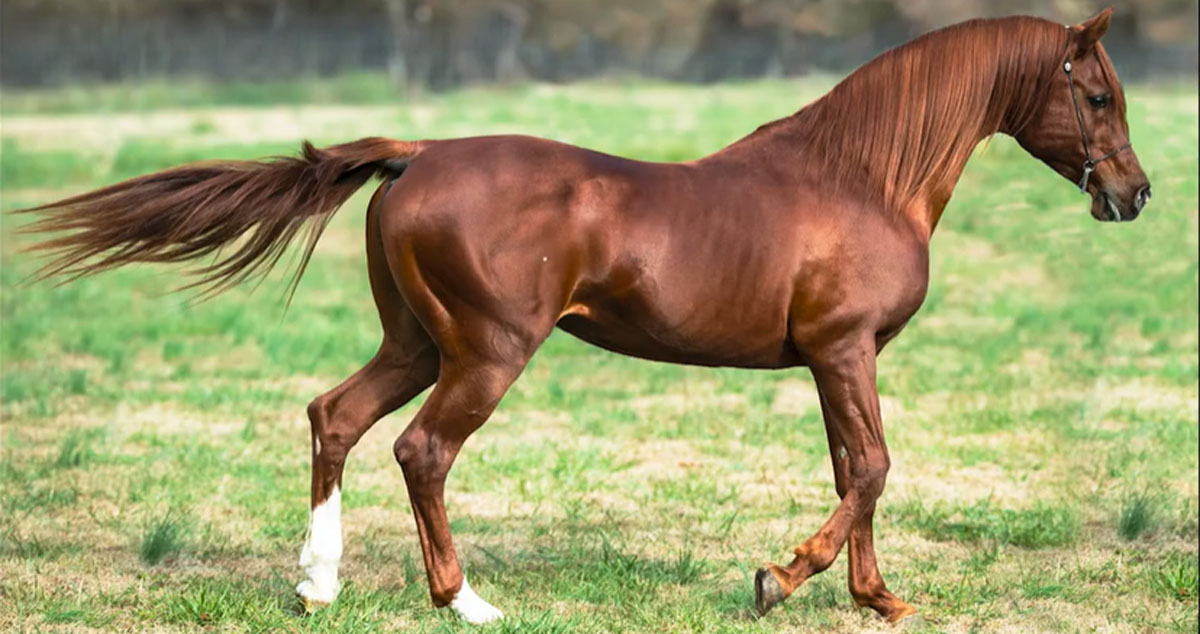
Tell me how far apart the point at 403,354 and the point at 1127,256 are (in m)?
9.27

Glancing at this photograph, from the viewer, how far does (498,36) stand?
20672 millimetres

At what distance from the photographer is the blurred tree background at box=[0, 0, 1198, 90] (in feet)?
51.3

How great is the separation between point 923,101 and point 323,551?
257 cm

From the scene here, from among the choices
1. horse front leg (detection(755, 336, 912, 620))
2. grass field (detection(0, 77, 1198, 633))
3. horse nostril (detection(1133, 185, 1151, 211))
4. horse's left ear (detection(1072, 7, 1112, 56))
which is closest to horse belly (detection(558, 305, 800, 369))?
horse front leg (detection(755, 336, 912, 620))

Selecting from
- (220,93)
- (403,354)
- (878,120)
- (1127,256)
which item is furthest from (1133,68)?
(220,93)

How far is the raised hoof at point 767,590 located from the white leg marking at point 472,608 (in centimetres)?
86

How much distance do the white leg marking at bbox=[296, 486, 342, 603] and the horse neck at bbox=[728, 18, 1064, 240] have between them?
6.33ft

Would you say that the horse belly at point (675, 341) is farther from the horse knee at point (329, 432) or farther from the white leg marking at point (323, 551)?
the white leg marking at point (323, 551)

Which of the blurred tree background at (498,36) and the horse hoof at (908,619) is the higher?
the blurred tree background at (498,36)

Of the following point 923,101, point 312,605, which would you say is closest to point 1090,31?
point 923,101

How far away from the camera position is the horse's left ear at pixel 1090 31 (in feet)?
16.9

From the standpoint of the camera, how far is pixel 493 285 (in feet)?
15.9

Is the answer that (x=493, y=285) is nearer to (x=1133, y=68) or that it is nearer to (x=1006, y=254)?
(x=1133, y=68)

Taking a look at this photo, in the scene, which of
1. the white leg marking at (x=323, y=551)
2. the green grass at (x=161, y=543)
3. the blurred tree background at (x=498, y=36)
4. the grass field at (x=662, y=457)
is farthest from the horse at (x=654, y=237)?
the blurred tree background at (x=498, y=36)
